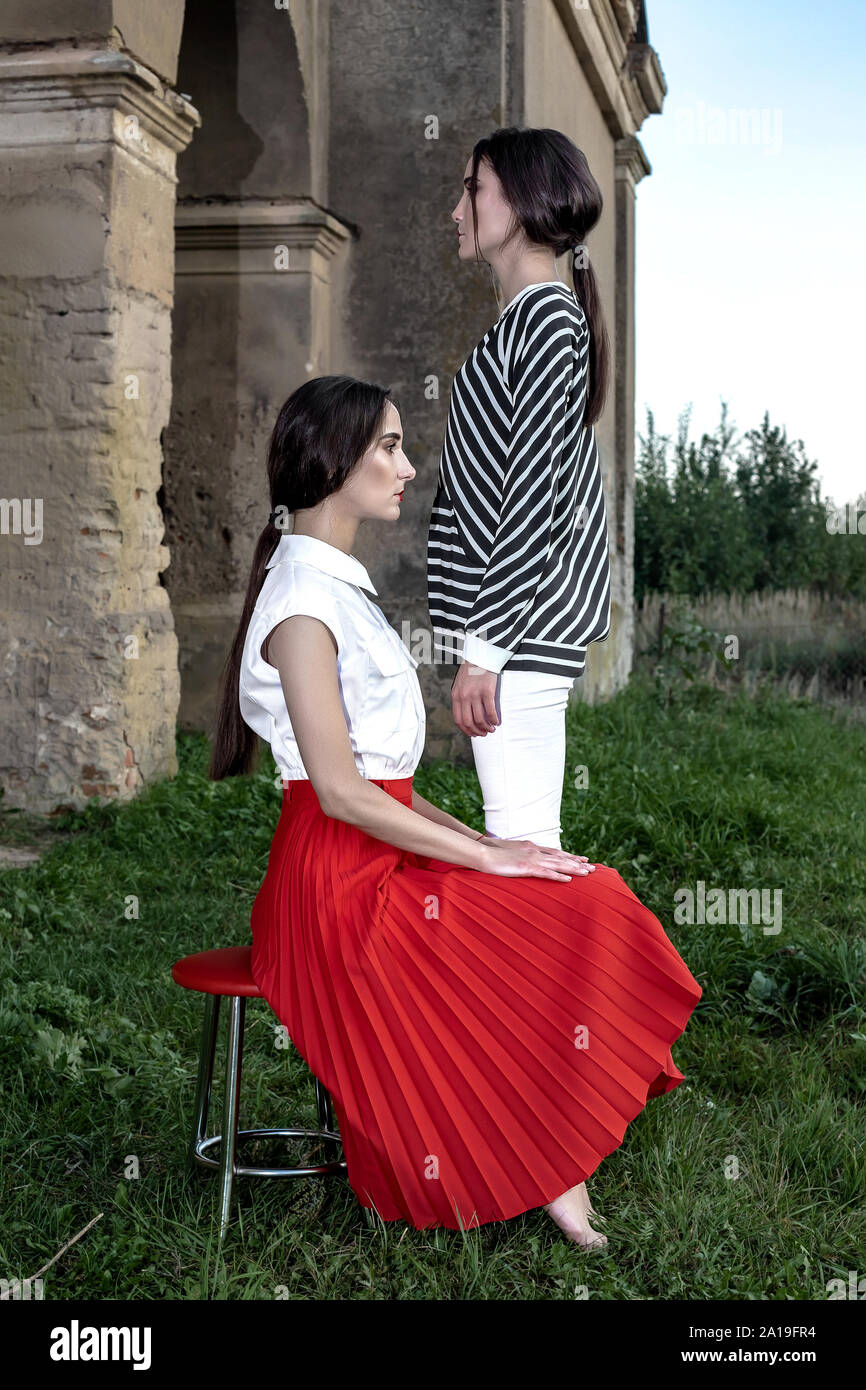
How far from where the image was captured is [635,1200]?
2682 millimetres

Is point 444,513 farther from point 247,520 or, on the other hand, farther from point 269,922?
point 247,520

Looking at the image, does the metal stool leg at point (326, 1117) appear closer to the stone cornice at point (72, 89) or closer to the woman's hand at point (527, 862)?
the woman's hand at point (527, 862)

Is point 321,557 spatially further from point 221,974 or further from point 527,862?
point 221,974

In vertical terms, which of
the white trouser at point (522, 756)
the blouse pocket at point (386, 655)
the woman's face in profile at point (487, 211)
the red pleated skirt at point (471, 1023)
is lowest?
the red pleated skirt at point (471, 1023)

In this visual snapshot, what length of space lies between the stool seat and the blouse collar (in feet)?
2.50

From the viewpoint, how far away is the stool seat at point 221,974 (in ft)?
7.93

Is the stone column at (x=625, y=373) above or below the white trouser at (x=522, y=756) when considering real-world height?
above

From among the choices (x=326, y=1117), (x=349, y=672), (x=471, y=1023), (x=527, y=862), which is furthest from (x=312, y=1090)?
(x=349, y=672)

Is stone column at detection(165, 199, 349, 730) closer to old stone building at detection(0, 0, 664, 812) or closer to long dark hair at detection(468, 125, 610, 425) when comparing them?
old stone building at detection(0, 0, 664, 812)

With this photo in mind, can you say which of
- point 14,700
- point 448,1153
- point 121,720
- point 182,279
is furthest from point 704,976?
point 182,279

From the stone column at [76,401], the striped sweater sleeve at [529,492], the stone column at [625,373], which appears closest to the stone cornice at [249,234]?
the stone column at [76,401]

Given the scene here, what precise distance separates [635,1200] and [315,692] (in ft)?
4.16

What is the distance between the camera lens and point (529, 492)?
8.43 ft
